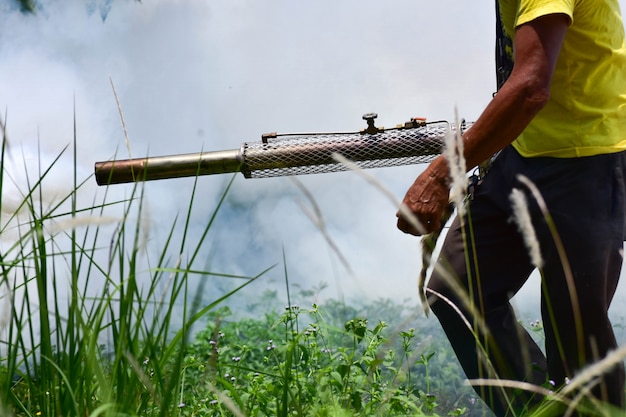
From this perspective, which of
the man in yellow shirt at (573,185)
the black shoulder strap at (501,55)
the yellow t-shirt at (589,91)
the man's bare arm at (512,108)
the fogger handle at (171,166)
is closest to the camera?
the man's bare arm at (512,108)

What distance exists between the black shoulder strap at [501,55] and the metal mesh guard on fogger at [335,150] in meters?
0.42

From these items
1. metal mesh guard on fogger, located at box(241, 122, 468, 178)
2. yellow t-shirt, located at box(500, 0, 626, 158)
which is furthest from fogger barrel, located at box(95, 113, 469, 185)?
yellow t-shirt, located at box(500, 0, 626, 158)

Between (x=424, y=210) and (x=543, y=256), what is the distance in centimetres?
51

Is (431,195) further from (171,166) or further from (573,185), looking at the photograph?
(171,166)

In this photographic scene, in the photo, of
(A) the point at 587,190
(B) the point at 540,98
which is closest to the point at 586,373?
(B) the point at 540,98

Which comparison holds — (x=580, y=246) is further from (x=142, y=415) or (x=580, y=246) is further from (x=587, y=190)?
(x=142, y=415)

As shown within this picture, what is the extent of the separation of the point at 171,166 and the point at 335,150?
64cm

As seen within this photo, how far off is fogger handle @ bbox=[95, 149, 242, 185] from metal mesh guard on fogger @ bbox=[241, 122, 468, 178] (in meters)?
0.07

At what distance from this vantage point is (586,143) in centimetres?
278

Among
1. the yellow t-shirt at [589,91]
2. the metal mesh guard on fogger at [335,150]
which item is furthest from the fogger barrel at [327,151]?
the yellow t-shirt at [589,91]

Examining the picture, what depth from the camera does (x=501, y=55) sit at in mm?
2990

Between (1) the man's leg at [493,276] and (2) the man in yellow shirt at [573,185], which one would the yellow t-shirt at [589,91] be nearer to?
(2) the man in yellow shirt at [573,185]

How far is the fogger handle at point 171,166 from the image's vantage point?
305 cm

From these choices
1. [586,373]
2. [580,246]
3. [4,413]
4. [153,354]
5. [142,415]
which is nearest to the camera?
[586,373]
